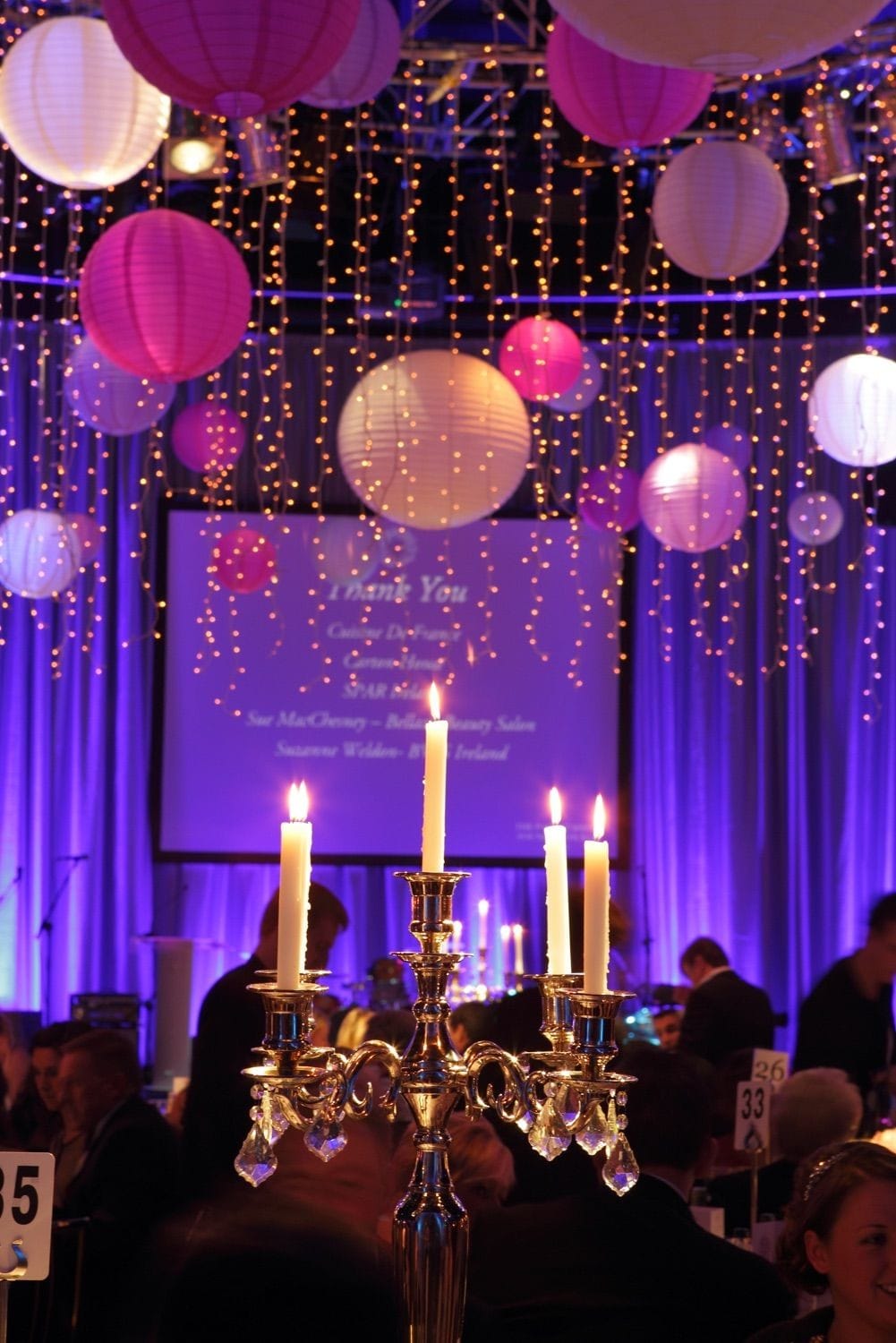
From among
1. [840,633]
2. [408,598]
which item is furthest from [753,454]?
[408,598]

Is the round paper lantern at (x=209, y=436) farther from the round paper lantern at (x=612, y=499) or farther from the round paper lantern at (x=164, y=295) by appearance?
the round paper lantern at (x=164, y=295)

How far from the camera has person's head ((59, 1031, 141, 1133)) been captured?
4.80 metres

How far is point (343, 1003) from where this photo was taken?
37.1 ft

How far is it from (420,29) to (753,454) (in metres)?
3.40

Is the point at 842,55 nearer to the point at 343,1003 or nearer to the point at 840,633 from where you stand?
the point at 840,633

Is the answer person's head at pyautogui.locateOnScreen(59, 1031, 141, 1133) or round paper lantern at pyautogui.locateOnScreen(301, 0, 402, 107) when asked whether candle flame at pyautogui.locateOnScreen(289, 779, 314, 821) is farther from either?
round paper lantern at pyautogui.locateOnScreen(301, 0, 402, 107)

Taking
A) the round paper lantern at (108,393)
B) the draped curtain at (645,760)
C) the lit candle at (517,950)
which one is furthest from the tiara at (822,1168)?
the draped curtain at (645,760)

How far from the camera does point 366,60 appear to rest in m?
5.96

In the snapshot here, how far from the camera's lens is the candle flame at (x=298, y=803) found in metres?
1.67

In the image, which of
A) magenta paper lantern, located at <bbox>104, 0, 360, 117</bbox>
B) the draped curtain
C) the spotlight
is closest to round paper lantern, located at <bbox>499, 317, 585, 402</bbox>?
the spotlight

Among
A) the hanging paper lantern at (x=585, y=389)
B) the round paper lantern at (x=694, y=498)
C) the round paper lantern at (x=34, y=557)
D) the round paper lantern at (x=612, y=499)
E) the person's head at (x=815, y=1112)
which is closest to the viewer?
the person's head at (x=815, y=1112)

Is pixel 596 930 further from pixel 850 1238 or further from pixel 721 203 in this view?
pixel 721 203

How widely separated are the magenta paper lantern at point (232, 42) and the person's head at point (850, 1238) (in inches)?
86.3

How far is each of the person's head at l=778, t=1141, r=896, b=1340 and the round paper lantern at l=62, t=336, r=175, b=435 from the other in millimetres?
4910
